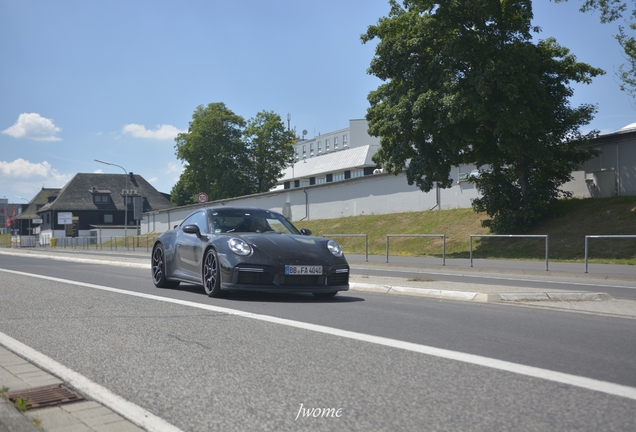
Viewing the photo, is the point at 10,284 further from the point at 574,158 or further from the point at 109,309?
the point at 574,158

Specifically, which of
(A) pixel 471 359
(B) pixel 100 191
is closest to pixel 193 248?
(A) pixel 471 359

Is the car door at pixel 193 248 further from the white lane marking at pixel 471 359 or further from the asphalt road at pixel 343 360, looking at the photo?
the white lane marking at pixel 471 359

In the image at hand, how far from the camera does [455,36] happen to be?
27828 millimetres

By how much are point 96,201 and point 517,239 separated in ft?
313

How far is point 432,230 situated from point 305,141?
89950 millimetres

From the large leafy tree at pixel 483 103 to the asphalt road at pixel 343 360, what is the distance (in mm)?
19418

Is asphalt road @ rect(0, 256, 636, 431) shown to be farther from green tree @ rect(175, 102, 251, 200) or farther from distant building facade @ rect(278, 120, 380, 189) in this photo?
green tree @ rect(175, 102, 251, 200)

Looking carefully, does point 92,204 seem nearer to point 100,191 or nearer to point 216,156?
point 100,191

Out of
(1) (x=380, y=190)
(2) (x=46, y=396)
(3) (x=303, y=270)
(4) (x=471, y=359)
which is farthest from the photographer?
(1) (x=380, y=190)

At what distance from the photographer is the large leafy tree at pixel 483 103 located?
88.4ft

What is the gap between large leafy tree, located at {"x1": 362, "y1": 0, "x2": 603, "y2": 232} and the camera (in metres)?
26.9

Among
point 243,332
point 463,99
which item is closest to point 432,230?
point 463,99

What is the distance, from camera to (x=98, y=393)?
13.9ft

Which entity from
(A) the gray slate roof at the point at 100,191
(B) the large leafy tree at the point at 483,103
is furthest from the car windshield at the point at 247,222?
(A) the gray slate roof at the point at 100,191
